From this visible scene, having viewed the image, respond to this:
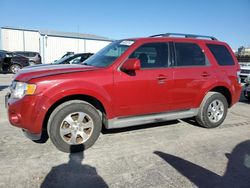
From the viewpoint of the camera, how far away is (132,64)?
3.95 metres

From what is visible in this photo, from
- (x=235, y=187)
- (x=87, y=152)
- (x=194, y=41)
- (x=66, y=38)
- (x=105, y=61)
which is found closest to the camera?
(x=235, y=187)

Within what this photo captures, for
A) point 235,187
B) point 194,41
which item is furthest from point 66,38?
point 235,187

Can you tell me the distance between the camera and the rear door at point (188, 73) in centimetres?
470

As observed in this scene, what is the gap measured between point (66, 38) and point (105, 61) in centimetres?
3457

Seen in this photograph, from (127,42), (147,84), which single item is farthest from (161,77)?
(127,42)

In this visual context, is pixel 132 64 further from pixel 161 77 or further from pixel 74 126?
pixel 74 126

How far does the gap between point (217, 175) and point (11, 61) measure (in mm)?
19030

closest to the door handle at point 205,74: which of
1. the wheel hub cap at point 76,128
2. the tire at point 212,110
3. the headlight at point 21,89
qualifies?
the tire at point 212,110

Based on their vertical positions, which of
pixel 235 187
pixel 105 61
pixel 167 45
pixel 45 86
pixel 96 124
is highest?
pixel 167 45

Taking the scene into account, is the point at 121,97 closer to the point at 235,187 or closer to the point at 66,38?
the point at 235,187

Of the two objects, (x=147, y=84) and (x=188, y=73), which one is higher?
(x=188, y=73)

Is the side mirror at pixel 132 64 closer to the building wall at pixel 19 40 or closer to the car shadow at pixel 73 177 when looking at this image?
the car shadow at pixel 73 177

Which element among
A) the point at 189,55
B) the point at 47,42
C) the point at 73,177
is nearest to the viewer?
the point at 73,177

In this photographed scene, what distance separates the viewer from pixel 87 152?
389cm
